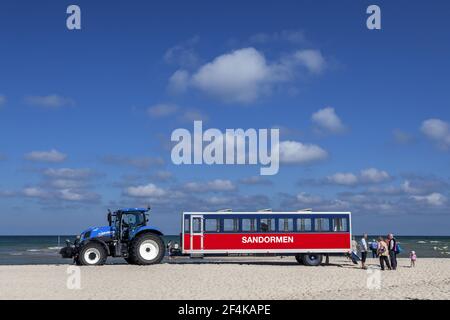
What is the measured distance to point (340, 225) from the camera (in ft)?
86.5

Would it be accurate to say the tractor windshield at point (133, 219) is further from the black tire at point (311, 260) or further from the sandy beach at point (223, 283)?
the black tire at point (311, 260)

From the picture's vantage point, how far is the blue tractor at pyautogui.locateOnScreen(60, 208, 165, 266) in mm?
24797

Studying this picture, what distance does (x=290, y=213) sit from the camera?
1037 inches

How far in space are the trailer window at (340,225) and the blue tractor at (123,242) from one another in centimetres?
792

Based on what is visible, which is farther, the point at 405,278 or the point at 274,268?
the point at 274,268

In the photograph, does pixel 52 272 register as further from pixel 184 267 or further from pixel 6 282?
pixel 184 267

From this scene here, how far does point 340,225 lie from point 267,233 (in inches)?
133

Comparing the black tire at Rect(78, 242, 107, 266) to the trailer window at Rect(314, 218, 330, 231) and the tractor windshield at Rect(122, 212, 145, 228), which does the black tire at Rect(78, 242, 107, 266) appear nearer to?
the tractor windshield at Rect(122, 212, 145, 228)

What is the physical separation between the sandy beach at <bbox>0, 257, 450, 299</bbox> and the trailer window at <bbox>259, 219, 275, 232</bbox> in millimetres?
1721
